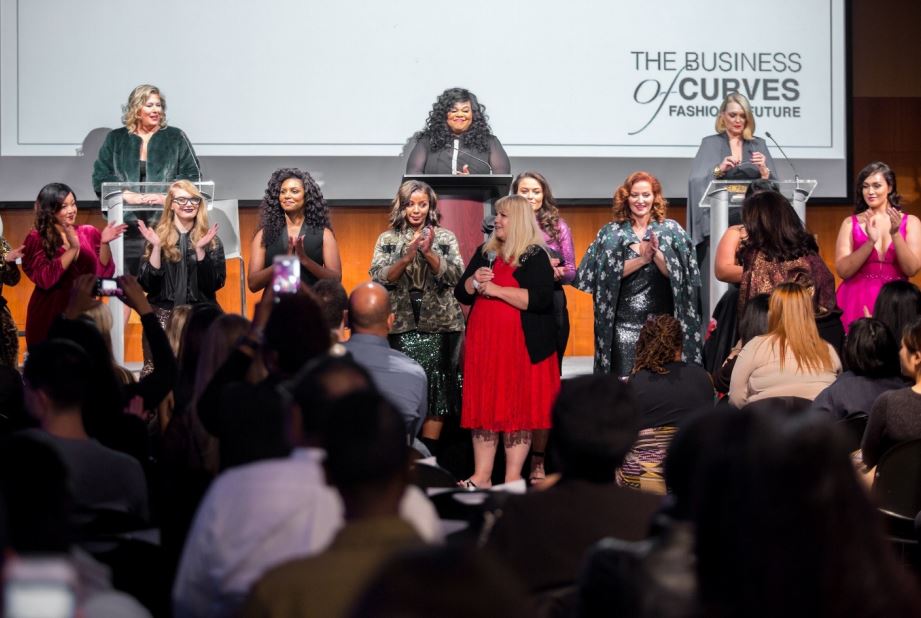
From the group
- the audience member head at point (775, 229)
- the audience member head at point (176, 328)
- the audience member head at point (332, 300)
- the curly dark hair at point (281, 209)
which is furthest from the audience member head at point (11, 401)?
the audience member head at point (775, 229)

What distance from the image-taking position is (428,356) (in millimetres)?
5531

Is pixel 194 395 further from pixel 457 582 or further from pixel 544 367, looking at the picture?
pixel 544 367

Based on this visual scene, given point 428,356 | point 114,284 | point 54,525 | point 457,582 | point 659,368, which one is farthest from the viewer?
point 428,356

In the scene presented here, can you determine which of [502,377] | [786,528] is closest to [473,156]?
[502,377]

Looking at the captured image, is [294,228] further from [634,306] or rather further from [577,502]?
[577,502]

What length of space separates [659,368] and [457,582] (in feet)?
11.7

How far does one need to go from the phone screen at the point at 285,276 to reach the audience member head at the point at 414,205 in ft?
7.82

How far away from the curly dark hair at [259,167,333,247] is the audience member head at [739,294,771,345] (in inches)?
79.9

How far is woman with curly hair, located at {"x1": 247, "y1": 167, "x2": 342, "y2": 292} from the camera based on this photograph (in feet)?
18.3

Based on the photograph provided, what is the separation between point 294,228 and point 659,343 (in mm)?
1989

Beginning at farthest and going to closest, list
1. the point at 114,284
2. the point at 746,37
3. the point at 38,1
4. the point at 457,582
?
the point at 746,37, the point at 38,1, the point at 114,284, the point at 457,582

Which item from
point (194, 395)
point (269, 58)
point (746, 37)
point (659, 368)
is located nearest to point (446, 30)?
point (269, 58)

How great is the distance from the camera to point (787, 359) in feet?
14.3

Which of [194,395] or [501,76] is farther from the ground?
[501,76]
